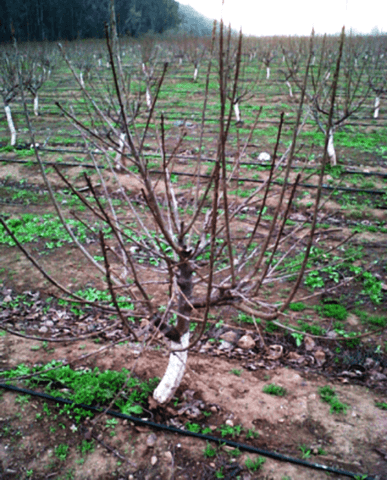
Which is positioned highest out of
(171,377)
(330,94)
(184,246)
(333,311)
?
(330,94)

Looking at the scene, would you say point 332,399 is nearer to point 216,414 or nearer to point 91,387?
point 216,414

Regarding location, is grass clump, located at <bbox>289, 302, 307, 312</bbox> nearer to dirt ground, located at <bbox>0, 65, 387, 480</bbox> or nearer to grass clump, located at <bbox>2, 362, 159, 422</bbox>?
dirt ground, located at <bbox>0, 65, 387, 480</bbox>

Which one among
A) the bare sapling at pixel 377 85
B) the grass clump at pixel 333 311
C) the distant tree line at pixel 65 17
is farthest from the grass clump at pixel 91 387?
the distant tree line at pixel 65 17

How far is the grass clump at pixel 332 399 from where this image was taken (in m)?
3.52

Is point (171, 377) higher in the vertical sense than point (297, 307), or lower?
higher

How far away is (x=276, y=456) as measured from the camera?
301 cm

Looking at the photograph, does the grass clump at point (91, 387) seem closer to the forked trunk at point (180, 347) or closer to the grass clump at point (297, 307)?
the forked trunk at point (180, 347)

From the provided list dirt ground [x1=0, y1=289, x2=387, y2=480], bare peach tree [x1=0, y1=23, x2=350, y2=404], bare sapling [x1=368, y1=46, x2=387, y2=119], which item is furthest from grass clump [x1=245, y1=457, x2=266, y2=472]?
bare sapling [x1=368, y1=46, x2=387, y2=119]

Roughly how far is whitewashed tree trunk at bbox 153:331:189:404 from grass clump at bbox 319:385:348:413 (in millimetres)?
1636

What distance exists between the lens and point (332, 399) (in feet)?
11.9

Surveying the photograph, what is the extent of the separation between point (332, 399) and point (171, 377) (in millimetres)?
1797

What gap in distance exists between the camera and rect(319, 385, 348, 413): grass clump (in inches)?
138

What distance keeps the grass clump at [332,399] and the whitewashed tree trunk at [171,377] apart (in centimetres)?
164

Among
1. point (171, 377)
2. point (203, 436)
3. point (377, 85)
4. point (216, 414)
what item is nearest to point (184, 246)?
point (171, 377)
